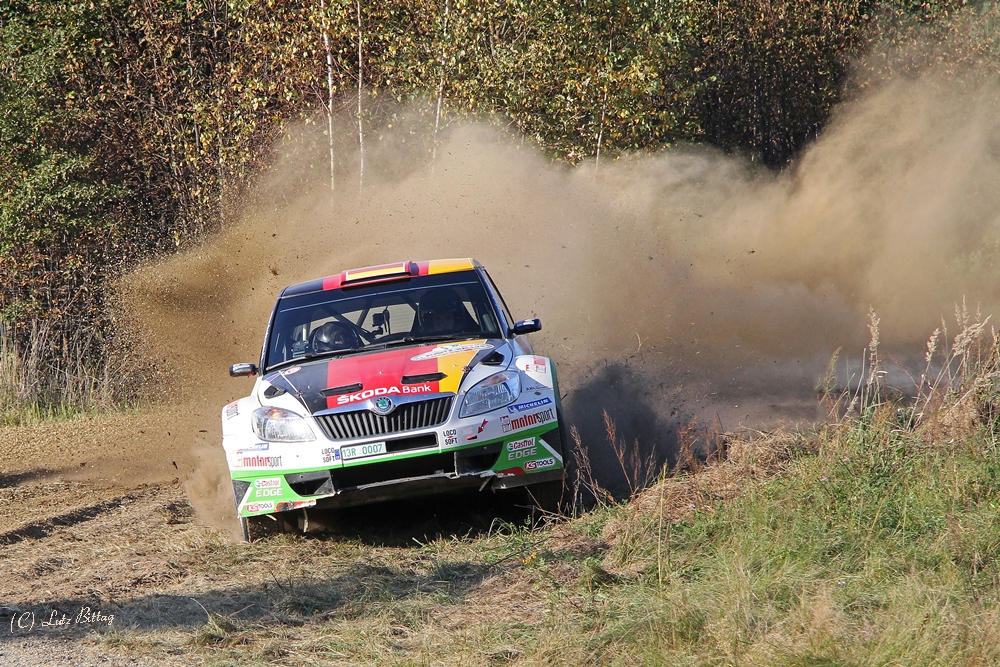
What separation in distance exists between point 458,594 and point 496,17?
1545cm

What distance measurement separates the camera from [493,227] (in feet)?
50.0

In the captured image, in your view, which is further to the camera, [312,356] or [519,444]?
[312,356]

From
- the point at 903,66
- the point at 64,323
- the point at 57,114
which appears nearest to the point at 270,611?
the point at 64,323

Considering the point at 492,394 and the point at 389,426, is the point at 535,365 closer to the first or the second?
the point at 492,394

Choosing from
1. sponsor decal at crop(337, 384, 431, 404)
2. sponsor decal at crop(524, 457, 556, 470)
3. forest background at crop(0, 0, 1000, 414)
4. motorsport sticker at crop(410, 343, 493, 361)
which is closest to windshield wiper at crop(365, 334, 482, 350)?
motorsport sticker at crop(410, 343, 493, 361)

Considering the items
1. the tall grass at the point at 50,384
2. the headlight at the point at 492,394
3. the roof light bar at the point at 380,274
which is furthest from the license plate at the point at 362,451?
the tall grass at the point at 50,384

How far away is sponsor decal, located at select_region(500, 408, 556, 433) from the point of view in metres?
6.47

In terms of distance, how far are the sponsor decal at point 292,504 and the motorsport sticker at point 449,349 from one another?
116 cm

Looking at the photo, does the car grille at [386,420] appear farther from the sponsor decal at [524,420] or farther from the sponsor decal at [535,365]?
the sponsor decal at [535,365]

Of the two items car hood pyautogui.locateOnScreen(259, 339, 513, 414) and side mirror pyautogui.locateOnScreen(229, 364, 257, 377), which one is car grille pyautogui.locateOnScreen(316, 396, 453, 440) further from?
side mirror pyautogui.locateOnScreen(229, 364, 257, 377)

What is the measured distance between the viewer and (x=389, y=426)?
20.8 ft

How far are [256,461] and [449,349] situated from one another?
58.6 inches

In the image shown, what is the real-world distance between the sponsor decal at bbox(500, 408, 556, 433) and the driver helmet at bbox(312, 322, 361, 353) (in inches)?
63.4

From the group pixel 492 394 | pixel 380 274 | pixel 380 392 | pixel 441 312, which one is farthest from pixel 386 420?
pixel 380 274
